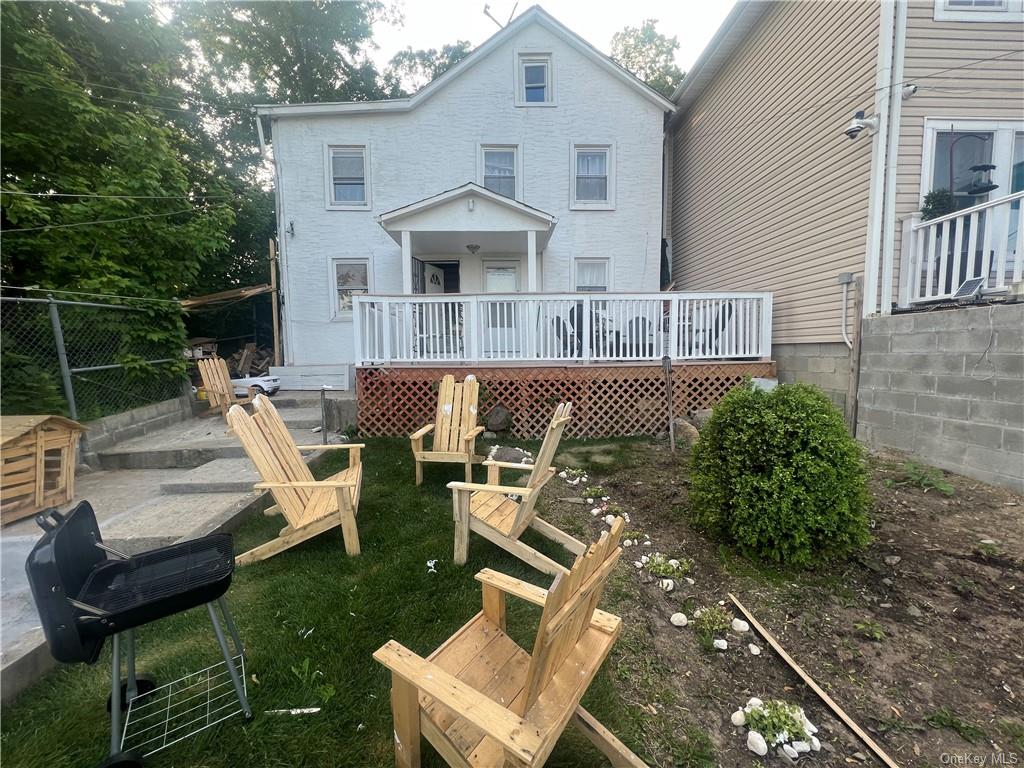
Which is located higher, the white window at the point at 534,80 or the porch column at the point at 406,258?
the white window at the point at 534,80

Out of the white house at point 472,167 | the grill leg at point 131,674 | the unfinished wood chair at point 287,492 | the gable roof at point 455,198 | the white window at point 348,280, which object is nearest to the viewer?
the grill leg at point 131,674

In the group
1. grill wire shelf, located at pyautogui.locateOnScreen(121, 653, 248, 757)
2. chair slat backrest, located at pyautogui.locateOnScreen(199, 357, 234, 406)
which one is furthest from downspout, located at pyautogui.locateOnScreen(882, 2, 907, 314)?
chair slat backrest, located at pyautogui.locateOnScreen(199, 357, 234, 406)

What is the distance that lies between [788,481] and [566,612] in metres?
2.26

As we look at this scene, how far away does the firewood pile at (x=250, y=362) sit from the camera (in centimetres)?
1235

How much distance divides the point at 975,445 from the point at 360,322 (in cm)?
730

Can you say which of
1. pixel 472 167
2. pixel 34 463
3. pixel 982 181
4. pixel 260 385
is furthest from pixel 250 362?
pixel 982 181

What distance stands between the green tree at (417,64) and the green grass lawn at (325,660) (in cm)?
2004

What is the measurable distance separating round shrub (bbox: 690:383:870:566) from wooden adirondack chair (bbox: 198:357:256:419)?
23.9 feet

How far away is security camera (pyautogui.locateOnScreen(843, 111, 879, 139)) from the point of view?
202 inches

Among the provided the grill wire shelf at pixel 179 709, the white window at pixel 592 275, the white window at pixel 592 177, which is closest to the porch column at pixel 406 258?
the white window at pixel 592 275

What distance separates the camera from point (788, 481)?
2.70 meters

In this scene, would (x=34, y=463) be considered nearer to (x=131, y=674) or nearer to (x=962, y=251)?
(x=131, y=674)

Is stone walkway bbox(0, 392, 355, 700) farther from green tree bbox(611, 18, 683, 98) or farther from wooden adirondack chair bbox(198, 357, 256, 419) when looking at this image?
green tree bbox(611, 18, 683, 98)

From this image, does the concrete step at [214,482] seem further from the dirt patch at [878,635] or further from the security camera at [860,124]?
the security camera at [860,124]
